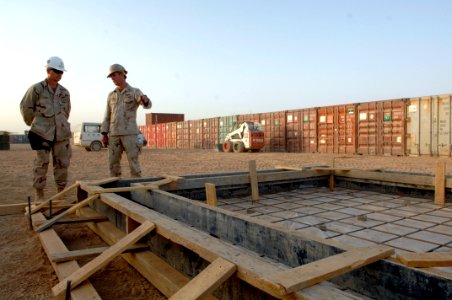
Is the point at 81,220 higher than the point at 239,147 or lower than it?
lower

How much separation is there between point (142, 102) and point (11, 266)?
2.72 metres

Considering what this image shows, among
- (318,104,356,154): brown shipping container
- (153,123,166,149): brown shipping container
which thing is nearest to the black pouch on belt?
(318,104,356,154): brown shipping container

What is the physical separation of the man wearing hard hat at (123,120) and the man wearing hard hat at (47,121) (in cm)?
62

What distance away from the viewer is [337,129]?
54.1 feet

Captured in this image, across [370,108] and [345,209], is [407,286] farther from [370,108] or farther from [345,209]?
[370,108]

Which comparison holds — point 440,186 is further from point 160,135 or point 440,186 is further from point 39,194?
point 160,135

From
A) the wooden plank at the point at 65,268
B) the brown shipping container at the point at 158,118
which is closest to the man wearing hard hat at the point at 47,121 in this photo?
the wooden plank at the point at 65,268

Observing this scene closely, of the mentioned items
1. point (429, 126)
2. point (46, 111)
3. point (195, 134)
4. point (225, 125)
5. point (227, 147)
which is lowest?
point (227, 147)

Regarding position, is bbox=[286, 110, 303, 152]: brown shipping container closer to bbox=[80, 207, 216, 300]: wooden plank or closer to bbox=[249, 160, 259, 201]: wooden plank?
bbox=[249, 160, 259, 201]: wooden plank

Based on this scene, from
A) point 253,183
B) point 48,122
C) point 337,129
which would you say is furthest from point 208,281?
point 337,129

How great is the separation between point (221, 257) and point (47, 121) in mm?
3692

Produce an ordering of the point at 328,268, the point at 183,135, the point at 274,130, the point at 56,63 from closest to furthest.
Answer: the point at 328,268 < the point at 56,63 < the point at 274,130 < the point at 183,135

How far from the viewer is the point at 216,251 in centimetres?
152

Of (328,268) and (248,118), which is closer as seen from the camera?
(328,268)
